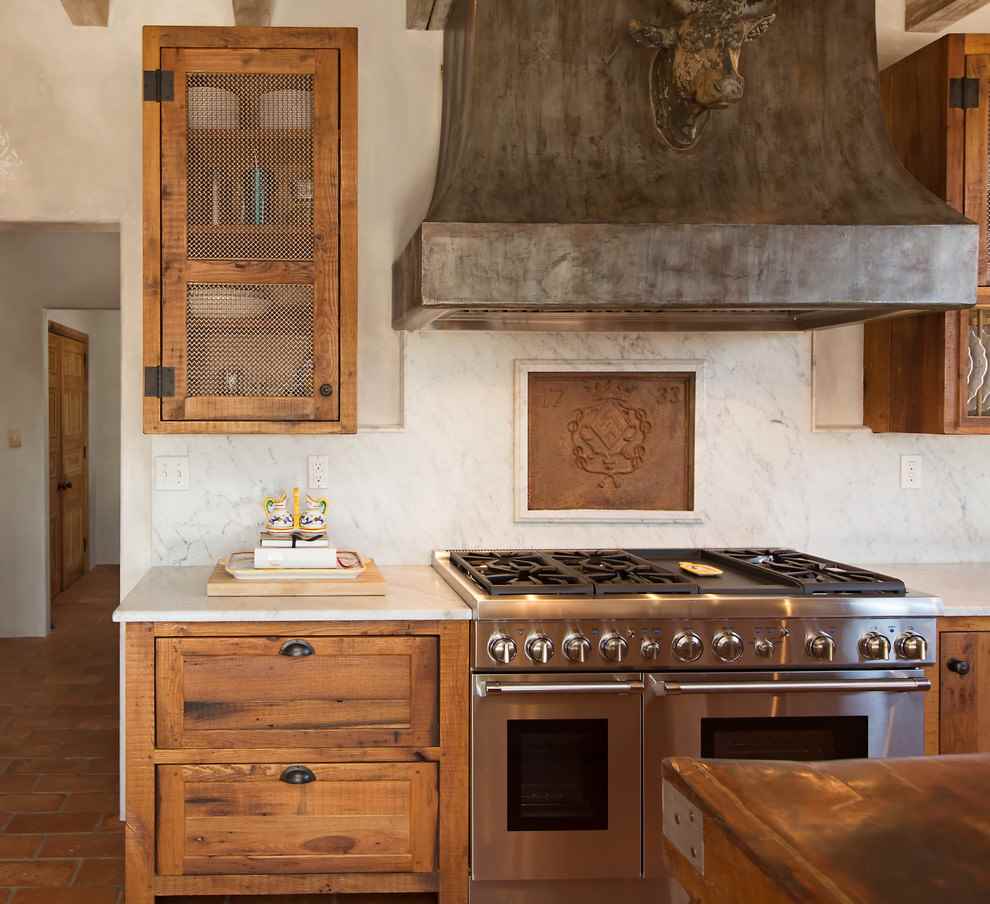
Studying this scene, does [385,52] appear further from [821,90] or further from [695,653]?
[695,653]

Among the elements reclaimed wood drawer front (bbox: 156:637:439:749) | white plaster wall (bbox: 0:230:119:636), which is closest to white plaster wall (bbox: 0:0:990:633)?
reclaimed wood drawer front (bbox: 156:637:439:749)

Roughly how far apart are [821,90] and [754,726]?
1.73 metres

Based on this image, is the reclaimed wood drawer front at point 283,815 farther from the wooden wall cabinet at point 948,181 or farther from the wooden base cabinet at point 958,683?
the wooden wall cabinet at point 948,181

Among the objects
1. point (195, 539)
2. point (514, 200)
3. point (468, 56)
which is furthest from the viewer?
point (195, 539)

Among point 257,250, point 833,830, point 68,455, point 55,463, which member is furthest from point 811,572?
point 68,455

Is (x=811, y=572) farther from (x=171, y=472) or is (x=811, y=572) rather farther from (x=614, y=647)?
(x=171, y=472)

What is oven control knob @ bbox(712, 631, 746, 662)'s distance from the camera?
2.64 meters

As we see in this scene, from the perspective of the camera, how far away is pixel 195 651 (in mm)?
2643

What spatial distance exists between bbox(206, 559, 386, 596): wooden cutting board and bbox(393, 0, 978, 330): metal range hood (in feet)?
2.53

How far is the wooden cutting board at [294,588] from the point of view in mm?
2781

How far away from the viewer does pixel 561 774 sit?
2.64 metres

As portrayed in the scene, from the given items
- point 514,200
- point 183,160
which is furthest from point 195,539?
point 514,200

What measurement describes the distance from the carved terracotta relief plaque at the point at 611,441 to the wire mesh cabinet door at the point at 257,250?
79cm

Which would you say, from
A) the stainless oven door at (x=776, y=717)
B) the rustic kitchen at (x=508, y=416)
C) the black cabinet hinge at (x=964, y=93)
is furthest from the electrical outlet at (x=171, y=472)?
the black cabinet hinge at (x=964, y=93)
